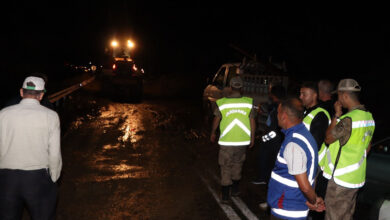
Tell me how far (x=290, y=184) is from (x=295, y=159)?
294 millimetres

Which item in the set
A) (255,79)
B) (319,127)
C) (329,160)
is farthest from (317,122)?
(255,79)

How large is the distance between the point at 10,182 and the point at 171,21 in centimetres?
3879

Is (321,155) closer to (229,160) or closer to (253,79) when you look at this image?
(229,160)

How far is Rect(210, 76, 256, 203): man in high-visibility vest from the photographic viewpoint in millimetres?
5418

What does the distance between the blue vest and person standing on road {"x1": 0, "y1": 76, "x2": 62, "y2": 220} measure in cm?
222

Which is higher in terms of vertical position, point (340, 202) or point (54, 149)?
point (54, 149)

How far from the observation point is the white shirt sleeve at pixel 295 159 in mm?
2930

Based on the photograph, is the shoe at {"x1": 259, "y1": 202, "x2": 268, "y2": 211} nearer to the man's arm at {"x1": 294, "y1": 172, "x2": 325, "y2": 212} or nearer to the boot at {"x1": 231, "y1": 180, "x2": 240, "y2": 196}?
the boot at {"x1": 231, "y1": 180, "x2": 240, "y2": 196}

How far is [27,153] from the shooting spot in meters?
3.31

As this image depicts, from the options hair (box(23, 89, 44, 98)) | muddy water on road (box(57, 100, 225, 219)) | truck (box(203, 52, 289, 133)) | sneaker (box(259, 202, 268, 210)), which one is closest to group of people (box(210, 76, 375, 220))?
sneaker (box(259, 202, 268, 210))

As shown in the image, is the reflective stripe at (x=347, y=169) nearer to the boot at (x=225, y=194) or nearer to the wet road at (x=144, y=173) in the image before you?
the wet road at (x=144, y=173)

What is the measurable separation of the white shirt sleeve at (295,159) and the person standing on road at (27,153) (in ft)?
7.47

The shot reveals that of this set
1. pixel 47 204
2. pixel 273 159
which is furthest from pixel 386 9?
pixel 47 204

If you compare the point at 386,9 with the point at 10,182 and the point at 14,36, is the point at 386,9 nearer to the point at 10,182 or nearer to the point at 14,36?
the point at 10,182
